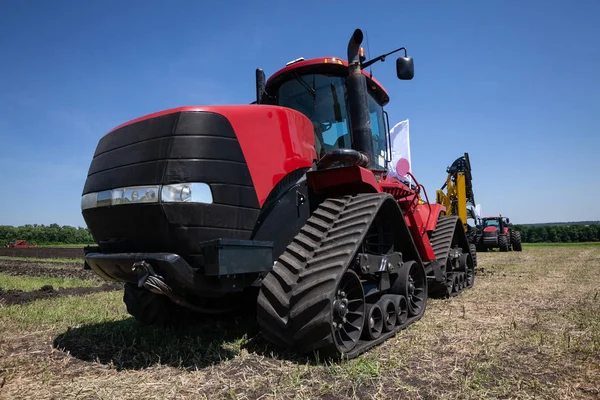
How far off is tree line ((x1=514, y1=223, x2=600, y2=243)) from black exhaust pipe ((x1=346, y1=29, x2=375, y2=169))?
192 ft

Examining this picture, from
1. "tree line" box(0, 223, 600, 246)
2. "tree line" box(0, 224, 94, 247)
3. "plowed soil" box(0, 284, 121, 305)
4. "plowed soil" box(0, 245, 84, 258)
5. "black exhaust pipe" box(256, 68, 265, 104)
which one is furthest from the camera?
"tree line" box(0, 224, 94, 247)

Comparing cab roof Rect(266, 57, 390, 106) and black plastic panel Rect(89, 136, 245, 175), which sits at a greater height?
cab roof Rect(266, 57, 390, 106)

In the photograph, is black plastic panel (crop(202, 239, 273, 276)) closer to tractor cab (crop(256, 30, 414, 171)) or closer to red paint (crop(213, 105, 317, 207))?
red paint (crop(213, 105, 317, 207))

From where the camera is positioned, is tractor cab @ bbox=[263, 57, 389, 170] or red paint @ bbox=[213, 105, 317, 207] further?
tractor cab @ bbox=[263, 57, 389, 170]

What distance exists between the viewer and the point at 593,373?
116 inches

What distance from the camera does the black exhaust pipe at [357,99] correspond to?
468cm

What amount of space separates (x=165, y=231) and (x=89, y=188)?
1.07 meters

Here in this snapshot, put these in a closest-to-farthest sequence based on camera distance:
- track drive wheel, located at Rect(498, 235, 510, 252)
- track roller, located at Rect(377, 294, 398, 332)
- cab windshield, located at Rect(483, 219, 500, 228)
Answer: track roller, located at Rect(377, 294, 398, 332) → track drive wheel, located at Rect(498, 235, 510, 252) → cab windshield, located at Rect(483, 219, 500, 228)

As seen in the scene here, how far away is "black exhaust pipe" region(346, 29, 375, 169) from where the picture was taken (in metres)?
4.68

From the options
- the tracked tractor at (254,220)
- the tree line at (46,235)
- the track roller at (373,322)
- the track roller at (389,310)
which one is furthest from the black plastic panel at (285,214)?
the tree line at (46,235)

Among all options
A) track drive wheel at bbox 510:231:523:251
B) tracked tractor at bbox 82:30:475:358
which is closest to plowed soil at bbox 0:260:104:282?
tracked tractor at bbox 82:30:475:358

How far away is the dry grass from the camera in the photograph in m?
2.74

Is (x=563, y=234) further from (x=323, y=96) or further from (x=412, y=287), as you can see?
(x=323, y=96)

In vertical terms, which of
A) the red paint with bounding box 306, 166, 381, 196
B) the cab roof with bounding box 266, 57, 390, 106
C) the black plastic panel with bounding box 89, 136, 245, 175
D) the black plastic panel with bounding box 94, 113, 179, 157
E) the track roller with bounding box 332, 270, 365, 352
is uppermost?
the cab roof with bounding box 266, 57, 390, 106
